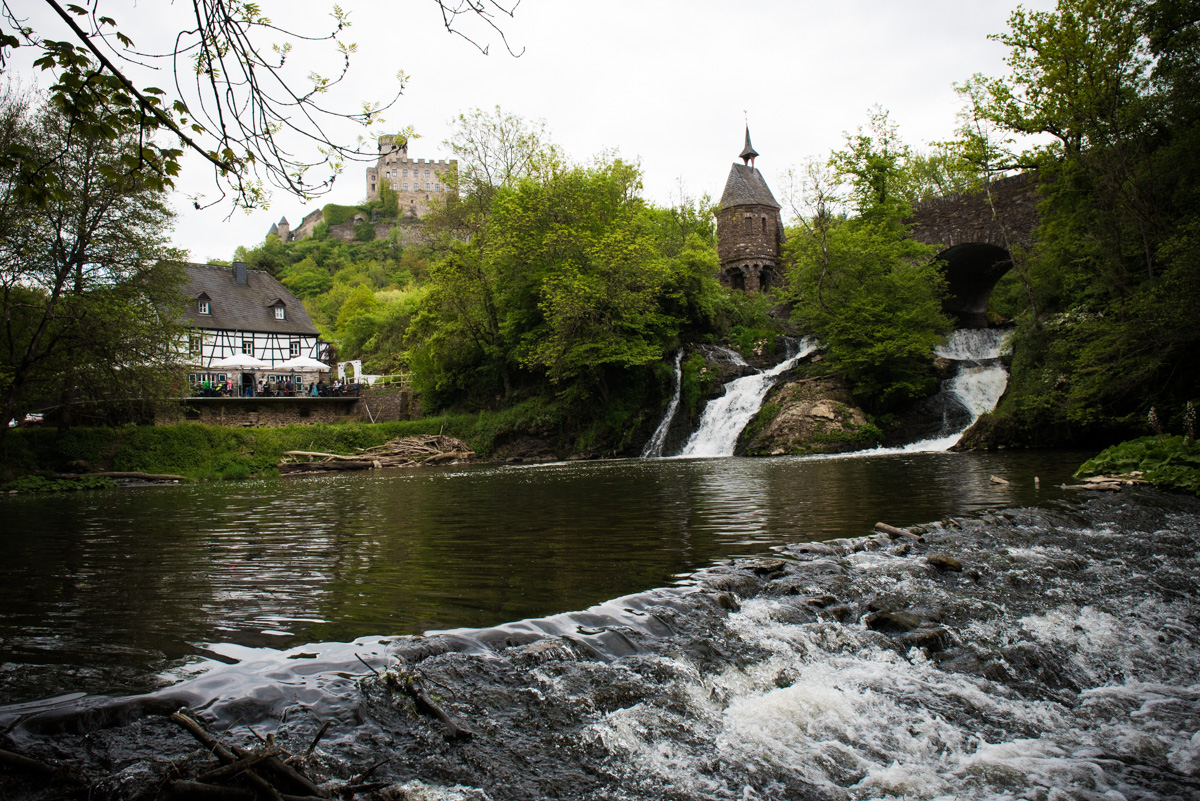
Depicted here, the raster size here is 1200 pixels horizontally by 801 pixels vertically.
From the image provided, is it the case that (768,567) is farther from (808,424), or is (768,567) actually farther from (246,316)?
(246,316)

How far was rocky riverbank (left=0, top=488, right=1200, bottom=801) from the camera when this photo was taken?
9.45 feet

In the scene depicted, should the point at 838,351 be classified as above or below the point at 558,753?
above

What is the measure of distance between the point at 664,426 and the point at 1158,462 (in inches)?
770

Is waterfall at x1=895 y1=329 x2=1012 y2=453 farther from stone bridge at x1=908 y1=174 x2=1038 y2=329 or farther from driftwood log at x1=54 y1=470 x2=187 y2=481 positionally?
driftwood log at x1=54 y1=470 x2=187 y2=481

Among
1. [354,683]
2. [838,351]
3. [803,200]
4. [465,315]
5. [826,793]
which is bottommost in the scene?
[826,793]

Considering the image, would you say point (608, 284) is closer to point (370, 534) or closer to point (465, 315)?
point (465, 315)

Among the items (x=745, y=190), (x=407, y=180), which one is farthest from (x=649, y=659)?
(x=407, y=180)

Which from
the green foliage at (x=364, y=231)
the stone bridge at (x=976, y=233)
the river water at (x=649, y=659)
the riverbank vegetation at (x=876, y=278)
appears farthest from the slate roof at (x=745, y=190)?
the green foliage at (x=364, y=231)

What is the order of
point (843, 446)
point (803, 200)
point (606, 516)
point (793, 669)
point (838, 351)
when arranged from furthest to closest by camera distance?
point (803, 200) → point (838, 351) → point (843, 446) → point (606, 516) → point (793, 669)

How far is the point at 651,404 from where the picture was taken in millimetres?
31562

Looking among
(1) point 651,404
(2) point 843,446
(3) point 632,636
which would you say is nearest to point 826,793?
(3) point 632,636

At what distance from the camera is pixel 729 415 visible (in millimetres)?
27891

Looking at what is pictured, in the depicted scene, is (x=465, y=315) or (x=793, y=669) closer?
(x=793, y=669)

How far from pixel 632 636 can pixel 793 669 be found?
3.49 feet
